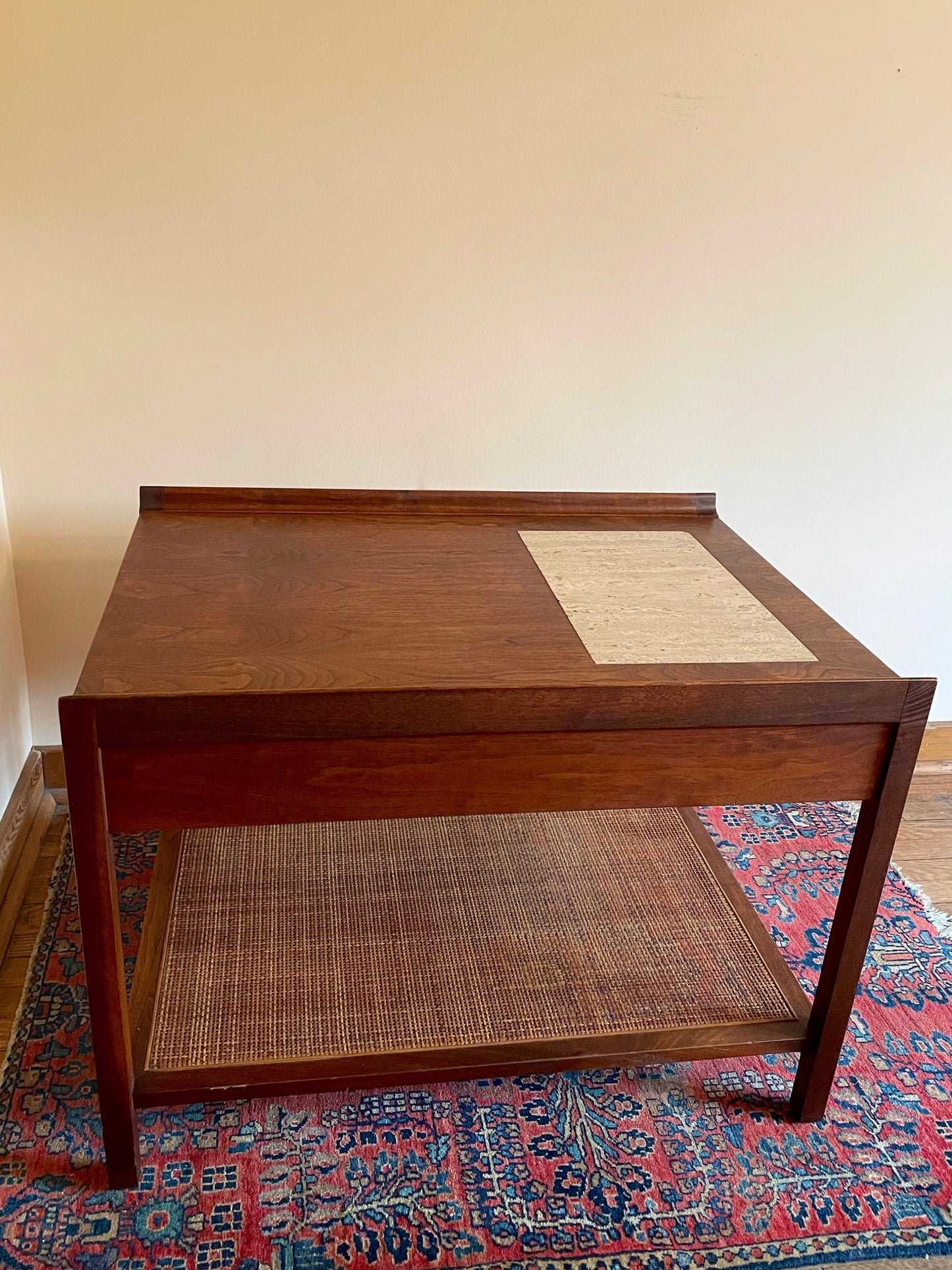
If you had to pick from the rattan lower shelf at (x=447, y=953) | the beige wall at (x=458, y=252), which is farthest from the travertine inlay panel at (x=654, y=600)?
the rattan lower shelf at (x=447, y=953)

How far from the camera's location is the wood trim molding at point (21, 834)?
5.76 ft

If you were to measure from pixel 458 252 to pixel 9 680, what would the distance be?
1191mm

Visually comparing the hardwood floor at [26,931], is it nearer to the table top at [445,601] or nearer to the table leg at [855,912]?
the table top at [445,601]

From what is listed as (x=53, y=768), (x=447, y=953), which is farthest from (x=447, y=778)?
(x=53, y=768)

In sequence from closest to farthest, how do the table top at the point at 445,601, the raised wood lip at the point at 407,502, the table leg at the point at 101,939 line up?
the table leg at the point at 101,939, the table top at the point at 445,601, the raised wood lip at the point at 407,502

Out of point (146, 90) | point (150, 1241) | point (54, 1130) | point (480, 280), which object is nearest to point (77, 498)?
point (146, 90)

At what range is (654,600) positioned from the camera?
146cm

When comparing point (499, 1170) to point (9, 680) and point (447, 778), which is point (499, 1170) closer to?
point (447, 778)

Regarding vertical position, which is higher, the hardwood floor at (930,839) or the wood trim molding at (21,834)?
the wood trim molding at (21,834)

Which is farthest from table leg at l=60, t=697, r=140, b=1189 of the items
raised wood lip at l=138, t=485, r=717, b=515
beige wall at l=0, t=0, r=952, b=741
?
beige wall at l=0, t=0, r=952, b=741

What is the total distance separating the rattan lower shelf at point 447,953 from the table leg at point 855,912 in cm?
5

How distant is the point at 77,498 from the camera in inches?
74.2

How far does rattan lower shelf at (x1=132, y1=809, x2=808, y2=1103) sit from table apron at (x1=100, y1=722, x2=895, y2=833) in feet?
1.39

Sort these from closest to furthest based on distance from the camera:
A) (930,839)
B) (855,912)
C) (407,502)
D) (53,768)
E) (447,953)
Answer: (855,912) < (447,953) < (407,502) < (53,768) < (930,839)
